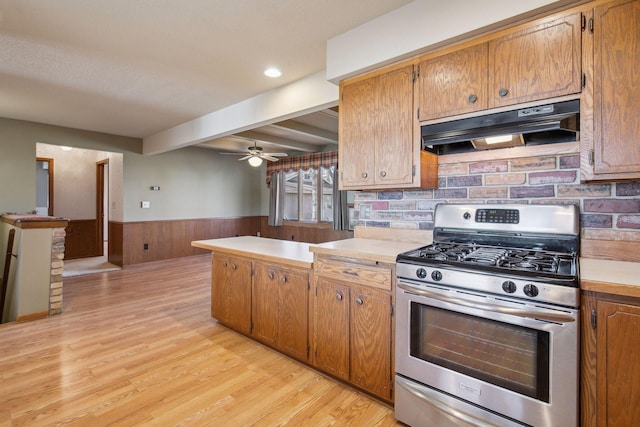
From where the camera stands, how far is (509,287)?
1.39 m

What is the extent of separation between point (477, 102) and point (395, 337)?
4.78 ft

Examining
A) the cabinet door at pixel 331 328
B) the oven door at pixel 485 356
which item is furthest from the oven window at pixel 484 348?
the cabinet door at pixel 331 328

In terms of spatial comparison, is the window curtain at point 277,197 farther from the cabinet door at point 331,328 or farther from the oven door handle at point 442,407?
the oven door handle at point 442,407

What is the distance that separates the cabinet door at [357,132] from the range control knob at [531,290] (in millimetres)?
1253

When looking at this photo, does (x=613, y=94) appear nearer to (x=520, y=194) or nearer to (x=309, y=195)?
(x=520, y=194)

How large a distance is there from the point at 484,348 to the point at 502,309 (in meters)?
0.23

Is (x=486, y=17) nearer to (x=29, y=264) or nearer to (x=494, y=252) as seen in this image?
(x=494, y=252)

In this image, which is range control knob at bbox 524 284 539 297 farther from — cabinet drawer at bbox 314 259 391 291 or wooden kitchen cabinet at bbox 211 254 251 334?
wooden kitchen cabinet at bbox 211 254 251 334

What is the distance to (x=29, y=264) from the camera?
337cm

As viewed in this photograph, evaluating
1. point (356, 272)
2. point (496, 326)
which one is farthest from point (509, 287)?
point (356, 272)

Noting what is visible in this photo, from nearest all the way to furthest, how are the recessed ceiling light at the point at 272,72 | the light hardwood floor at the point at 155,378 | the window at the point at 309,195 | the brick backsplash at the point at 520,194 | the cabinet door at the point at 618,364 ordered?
the cabinet door at the point at 618,364
the brick backsplash at the point at 520,194
the light hardwood floor at the point at 155,378
the recessed ceiling light at the point at 272,72
the window at the point at 309,195

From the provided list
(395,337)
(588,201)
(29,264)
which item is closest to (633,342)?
(588,201)

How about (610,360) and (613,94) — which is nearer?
(610,360)

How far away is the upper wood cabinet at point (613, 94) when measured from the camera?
148 cm
